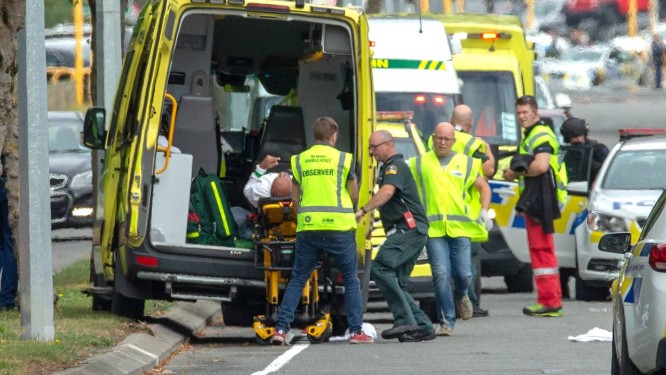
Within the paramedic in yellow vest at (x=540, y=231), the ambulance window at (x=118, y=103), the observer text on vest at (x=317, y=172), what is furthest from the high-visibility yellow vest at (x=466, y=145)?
the ambulance window at (x=118, y=103)

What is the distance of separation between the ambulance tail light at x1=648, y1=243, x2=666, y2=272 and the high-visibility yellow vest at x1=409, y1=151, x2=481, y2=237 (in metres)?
6.23

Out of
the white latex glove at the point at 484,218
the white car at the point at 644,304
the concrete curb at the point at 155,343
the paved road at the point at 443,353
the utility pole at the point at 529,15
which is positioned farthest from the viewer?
the utility pole at the point at 529,15

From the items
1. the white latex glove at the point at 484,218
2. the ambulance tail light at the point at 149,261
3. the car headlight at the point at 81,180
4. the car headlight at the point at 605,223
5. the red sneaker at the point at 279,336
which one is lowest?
the red sneaker at the point at 279,336

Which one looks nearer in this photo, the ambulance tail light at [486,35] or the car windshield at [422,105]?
the car windshield at [422,105]

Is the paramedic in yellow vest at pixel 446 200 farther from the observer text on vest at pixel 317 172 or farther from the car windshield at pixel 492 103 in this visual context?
the car windshield at pixel 492 103

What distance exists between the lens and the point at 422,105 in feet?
67.8

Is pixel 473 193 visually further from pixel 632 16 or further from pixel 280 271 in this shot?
pixel 632 16

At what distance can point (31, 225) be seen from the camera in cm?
1220

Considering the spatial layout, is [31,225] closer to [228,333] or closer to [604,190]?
[228,333]

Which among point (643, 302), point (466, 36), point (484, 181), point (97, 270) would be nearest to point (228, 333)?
point (97, 270)

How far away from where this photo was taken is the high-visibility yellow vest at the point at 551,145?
51.9ft

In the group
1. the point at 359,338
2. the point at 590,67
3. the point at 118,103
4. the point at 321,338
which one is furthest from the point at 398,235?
the point at 590,67

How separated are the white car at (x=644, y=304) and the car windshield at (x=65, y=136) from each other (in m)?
17.3

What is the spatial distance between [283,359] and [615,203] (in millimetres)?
5398
